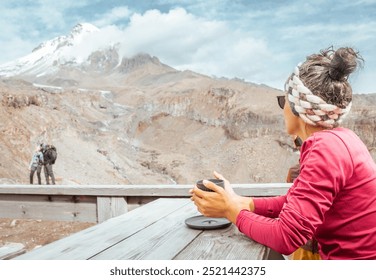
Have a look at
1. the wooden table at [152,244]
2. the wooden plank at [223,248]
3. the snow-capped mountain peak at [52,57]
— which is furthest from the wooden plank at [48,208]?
the snow-capped mountain peak at [52,57]

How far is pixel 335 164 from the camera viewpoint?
4.11 ft

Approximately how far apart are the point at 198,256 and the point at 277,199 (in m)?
0.55

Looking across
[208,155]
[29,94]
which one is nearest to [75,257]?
[29,94]

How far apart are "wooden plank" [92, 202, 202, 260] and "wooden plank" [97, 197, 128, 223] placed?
104cm

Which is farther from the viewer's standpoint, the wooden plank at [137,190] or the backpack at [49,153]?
the backpack at [49,153]

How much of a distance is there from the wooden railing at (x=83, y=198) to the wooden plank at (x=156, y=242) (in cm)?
91

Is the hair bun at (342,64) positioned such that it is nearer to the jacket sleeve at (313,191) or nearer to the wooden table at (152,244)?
the jacket sleeve at (313,191)

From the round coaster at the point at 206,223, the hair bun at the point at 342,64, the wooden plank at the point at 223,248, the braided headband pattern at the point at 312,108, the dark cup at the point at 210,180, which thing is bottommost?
the wooden plank at the point at 223,248

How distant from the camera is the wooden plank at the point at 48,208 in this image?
291 cm

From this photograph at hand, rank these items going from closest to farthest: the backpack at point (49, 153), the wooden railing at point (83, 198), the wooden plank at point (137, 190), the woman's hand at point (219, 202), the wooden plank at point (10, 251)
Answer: the woman's hand at point (219, 202)
the wooden plank at point (10, 251)
the wooden plank at point (137, 190)
the wooden railing at point (83, 198)
the backpack at point (49, 153)

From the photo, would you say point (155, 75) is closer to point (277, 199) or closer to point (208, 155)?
point (208, 155)

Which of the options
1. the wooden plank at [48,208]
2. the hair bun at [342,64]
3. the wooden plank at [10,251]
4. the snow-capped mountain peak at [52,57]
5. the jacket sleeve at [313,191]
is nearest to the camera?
the jacket sleeve at [313,191]

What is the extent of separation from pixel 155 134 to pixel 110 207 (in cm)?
3626

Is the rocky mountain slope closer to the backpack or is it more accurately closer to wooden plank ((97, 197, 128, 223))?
the backpack
